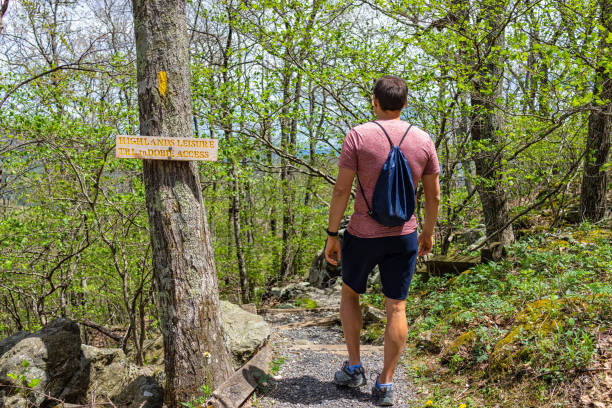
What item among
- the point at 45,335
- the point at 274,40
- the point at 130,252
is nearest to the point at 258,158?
the point at 274,40

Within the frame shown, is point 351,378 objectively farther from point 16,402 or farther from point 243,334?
point 16,402

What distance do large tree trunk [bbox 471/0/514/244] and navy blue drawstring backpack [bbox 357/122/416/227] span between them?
11.8 ft

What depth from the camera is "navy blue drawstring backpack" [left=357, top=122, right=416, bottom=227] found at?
2.70m

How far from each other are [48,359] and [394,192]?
383cm

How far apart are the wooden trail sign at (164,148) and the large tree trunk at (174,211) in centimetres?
9

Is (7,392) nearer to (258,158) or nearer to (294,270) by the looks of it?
(258,158)

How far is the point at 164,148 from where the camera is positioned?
9.75ft

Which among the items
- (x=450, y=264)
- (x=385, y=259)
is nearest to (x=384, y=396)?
(x=385, y=259)

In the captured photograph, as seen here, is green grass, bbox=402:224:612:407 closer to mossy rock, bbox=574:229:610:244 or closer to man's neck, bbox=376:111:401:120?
mossy rock, bbox=574:229:610:244

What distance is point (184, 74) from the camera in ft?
10.2

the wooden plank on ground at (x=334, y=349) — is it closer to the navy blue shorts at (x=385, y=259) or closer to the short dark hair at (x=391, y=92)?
the navy blue shorts at (x=385, y=259)

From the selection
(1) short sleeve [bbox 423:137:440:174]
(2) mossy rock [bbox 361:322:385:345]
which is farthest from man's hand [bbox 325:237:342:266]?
(2) mossy rock [bbox 361:322:385:345]

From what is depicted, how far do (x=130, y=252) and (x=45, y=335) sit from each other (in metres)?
5.03

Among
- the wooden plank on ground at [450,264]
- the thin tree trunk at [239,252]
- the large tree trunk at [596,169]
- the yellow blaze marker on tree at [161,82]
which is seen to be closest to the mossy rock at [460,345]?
the wooden plank on ground at [450,264]
